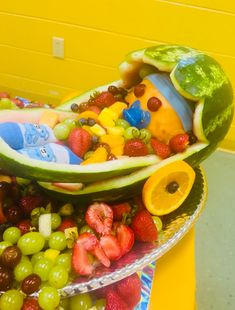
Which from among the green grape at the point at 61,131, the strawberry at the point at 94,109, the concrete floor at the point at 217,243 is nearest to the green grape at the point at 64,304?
the green grape at the point at 61,131

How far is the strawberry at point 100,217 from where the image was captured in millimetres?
864

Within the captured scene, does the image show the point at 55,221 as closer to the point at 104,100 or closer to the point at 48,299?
the point at 48,299

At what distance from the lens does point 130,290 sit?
2.82 feet

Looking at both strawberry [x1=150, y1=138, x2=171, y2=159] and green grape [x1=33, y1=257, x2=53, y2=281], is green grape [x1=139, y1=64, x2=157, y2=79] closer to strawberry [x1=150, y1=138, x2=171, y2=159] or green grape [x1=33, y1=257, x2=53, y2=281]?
strawberry [x1=150, y1=138, x2=171, y2=159]

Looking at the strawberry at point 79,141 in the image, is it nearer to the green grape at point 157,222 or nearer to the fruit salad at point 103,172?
the fruit salad at point 103,172

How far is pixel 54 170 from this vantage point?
836 mm

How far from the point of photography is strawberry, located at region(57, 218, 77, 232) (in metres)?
0.89

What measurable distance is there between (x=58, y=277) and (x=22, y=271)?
0.21ft

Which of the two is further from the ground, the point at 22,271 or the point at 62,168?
the point at 62,168

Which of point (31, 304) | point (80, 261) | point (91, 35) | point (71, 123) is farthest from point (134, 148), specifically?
point (91, 35)

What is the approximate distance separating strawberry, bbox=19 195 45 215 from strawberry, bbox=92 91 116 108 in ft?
0.96

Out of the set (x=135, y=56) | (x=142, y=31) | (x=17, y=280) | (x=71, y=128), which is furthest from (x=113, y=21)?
(x=17, y=280)

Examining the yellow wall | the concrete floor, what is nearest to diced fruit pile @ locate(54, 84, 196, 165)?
the concrete floor

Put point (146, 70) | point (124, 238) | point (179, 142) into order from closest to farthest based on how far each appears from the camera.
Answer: point (124, 238) → point (179, 142) → point (146, 70)
